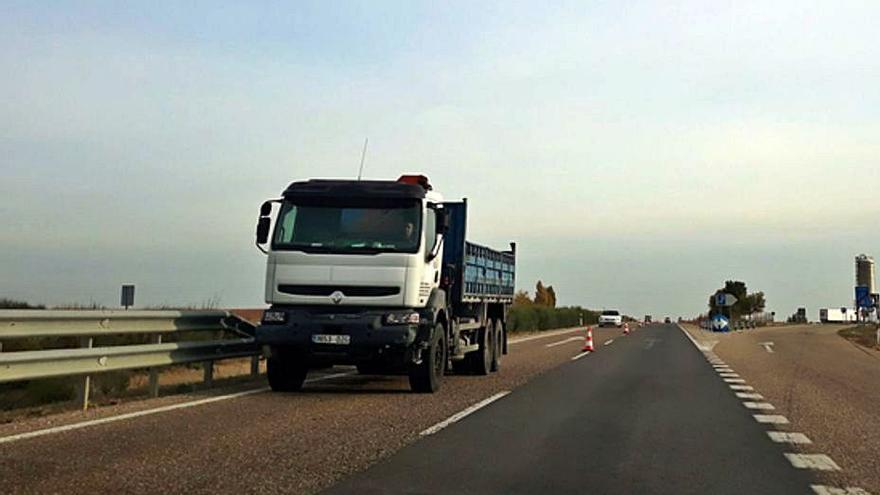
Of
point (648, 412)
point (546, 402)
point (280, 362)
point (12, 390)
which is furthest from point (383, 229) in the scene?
point (12, 390)

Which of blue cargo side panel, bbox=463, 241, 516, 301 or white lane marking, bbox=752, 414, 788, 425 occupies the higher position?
blue cargo side panel, bbox=463, 241, 516, 301

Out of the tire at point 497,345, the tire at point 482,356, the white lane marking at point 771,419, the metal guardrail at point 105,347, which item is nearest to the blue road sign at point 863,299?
the tire at point 497,345

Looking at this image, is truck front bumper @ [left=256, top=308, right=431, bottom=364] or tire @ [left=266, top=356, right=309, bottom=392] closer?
truck front bumper @ [left=256, top=308, right=431, bottom=364]

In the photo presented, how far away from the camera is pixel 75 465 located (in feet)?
26.4

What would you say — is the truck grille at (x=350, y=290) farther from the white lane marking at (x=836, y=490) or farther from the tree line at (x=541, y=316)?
the tree line at (x=541, y=316)

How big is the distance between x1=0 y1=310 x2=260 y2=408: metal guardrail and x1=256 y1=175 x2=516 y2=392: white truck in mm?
1044

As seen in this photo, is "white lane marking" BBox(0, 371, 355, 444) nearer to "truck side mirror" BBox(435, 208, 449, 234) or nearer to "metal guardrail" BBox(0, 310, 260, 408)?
"metal guardrail" BBox(0, 310, 260, 408)

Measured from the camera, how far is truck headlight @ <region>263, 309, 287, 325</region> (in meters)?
14.0

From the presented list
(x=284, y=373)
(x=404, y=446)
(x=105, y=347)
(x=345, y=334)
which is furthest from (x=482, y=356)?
(x=404, y=446)

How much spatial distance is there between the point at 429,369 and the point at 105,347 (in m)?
4.68

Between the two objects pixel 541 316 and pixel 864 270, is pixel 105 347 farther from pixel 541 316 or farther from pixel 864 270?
pixel 864 270

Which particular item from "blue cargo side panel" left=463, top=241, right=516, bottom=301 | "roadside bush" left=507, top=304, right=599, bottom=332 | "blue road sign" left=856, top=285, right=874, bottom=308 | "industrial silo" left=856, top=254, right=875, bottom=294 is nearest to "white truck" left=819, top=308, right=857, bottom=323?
"industrial silo" left=856, top=254, right=875, bottom=294

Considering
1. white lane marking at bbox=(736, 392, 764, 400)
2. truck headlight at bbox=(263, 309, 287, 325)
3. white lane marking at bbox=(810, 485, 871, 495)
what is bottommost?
white lane marking at bbox=(810, 485, 871, 495)

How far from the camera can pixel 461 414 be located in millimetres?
12305
